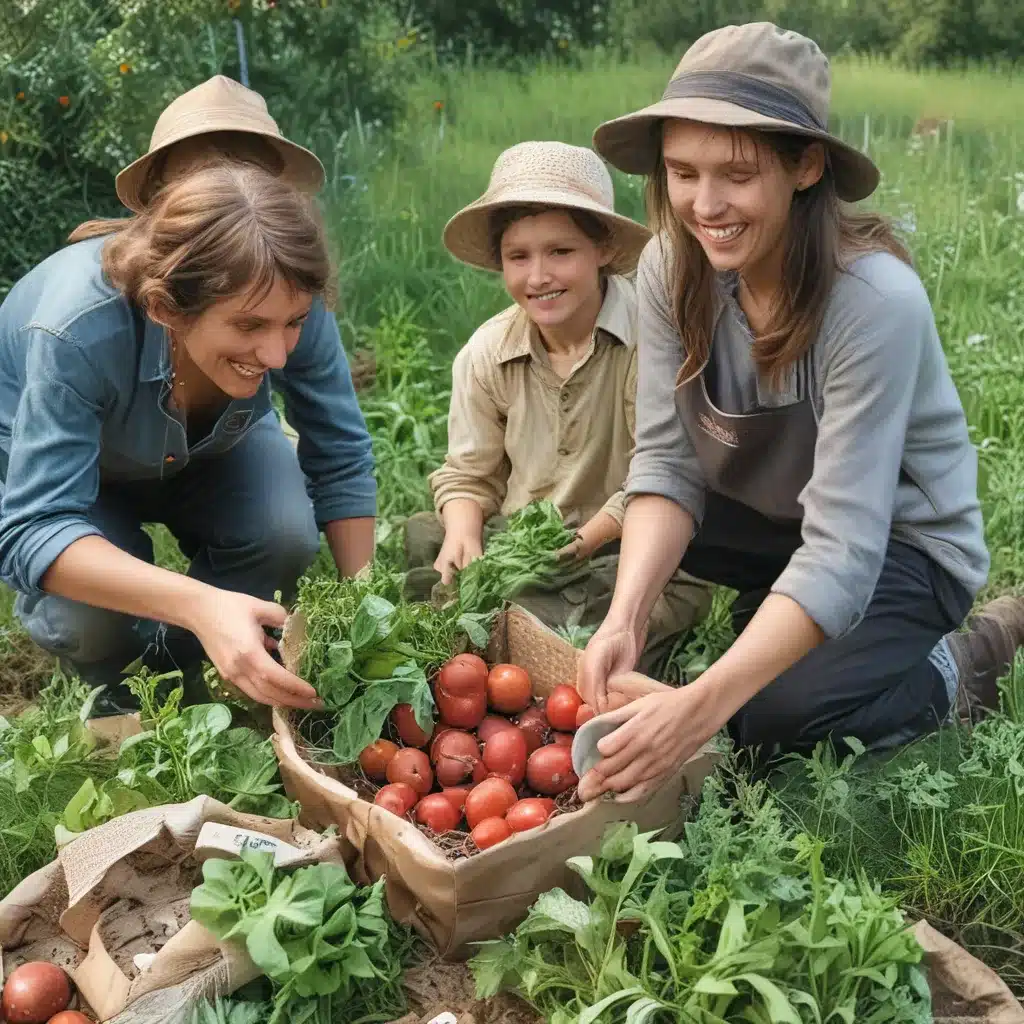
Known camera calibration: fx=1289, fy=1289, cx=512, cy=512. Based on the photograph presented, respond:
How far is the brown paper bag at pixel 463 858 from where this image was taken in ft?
6.75

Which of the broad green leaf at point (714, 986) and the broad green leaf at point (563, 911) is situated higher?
the broad green leaf at point (714, 986)

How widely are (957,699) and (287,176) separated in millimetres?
1966

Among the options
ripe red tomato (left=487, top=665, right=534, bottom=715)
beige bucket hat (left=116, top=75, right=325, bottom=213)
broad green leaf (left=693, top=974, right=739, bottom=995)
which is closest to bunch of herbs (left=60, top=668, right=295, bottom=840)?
ripe red tomato (left=487, top=665, right=534, bottom=715)

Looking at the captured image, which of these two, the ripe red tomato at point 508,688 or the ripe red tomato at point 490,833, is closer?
the ripe red tomato at point 490,833

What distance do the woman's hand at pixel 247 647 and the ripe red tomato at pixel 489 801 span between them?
0.35 meters

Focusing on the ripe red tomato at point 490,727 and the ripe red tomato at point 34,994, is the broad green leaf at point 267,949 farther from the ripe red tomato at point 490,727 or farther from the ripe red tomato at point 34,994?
the ripe red tomato at point 490,727

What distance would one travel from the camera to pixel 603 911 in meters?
2.00

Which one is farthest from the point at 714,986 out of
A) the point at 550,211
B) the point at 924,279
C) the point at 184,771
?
the point at 924,279

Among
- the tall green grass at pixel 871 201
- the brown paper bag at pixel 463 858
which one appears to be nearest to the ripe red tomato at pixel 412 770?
the brown paper bag at pixel 463 858

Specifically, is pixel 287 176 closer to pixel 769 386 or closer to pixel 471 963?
pixel 769 386

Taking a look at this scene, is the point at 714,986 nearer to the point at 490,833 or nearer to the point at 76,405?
the point at 490,833

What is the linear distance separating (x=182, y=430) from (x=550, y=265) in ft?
3.04

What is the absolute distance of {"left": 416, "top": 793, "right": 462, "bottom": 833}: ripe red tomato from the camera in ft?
7.52

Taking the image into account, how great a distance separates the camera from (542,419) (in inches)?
128
